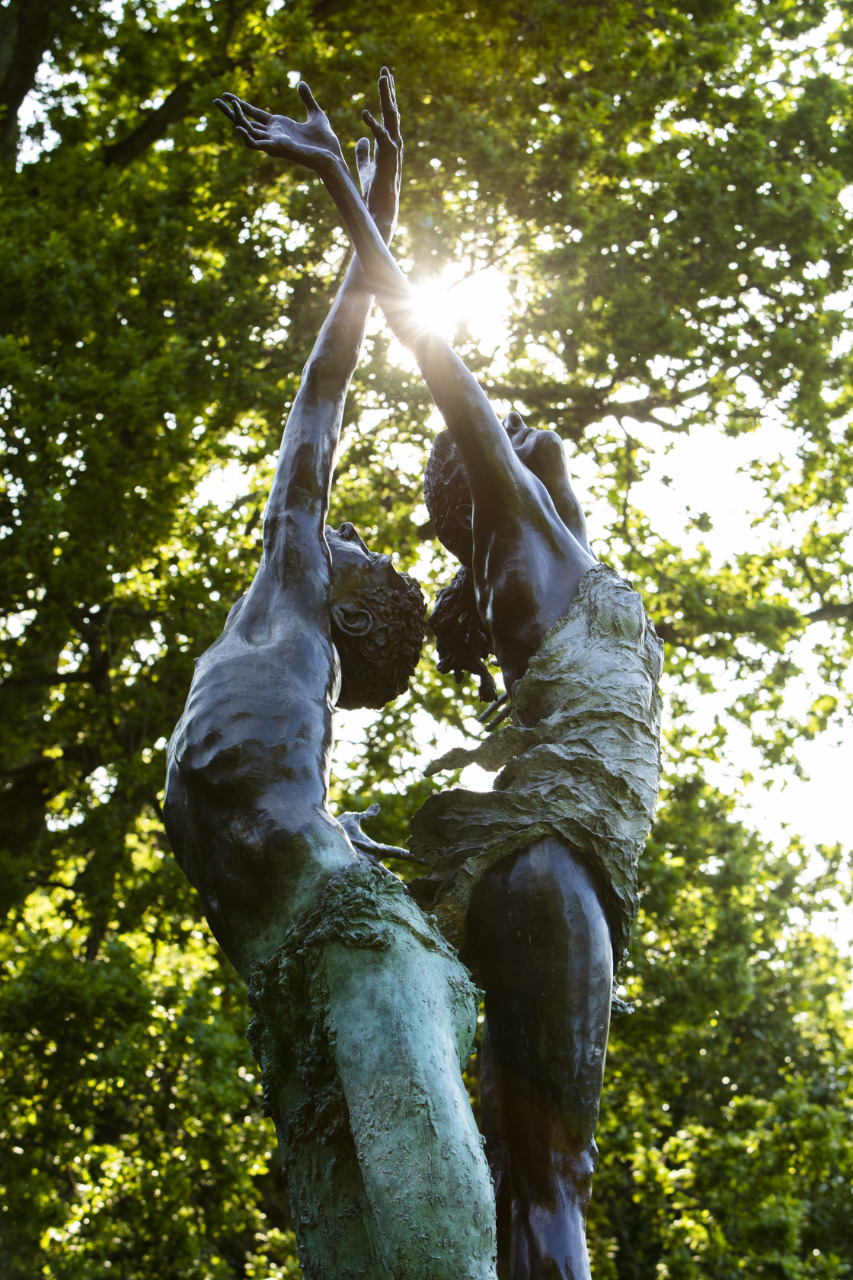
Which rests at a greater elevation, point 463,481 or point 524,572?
point 463,481

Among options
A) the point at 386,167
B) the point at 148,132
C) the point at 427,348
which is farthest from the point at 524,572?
the point at 148,132

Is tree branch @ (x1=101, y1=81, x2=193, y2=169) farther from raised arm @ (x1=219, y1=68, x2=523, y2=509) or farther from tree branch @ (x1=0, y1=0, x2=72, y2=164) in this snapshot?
raised arm @ (x1=219, y1=68, x2=523, y2=509)

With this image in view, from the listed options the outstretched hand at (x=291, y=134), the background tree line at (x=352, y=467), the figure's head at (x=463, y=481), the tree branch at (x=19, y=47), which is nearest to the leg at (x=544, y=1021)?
the figure's head at (x=463, y=481)

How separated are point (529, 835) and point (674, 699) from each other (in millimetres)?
8579

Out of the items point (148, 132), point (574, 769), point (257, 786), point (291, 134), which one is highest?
point (148, 132)

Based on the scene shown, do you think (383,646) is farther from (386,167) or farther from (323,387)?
(386,167)

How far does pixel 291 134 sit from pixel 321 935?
201 cm

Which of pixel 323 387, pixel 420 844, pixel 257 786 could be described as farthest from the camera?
pixel 323 387

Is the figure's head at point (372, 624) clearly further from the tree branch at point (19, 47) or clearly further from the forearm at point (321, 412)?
Result: the tree branch at point (19, 47)

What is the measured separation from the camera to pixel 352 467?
11250mm

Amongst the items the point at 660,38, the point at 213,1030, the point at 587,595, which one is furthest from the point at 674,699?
the point at 587,595

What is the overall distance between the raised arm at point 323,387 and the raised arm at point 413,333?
4 centimetres

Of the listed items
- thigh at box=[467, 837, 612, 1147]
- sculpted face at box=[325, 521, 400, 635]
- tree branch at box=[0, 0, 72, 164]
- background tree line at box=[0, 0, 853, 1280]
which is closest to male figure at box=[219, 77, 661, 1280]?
thigh at box=[467, 837, 612, 1147]

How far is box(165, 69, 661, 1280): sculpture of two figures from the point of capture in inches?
73.4
